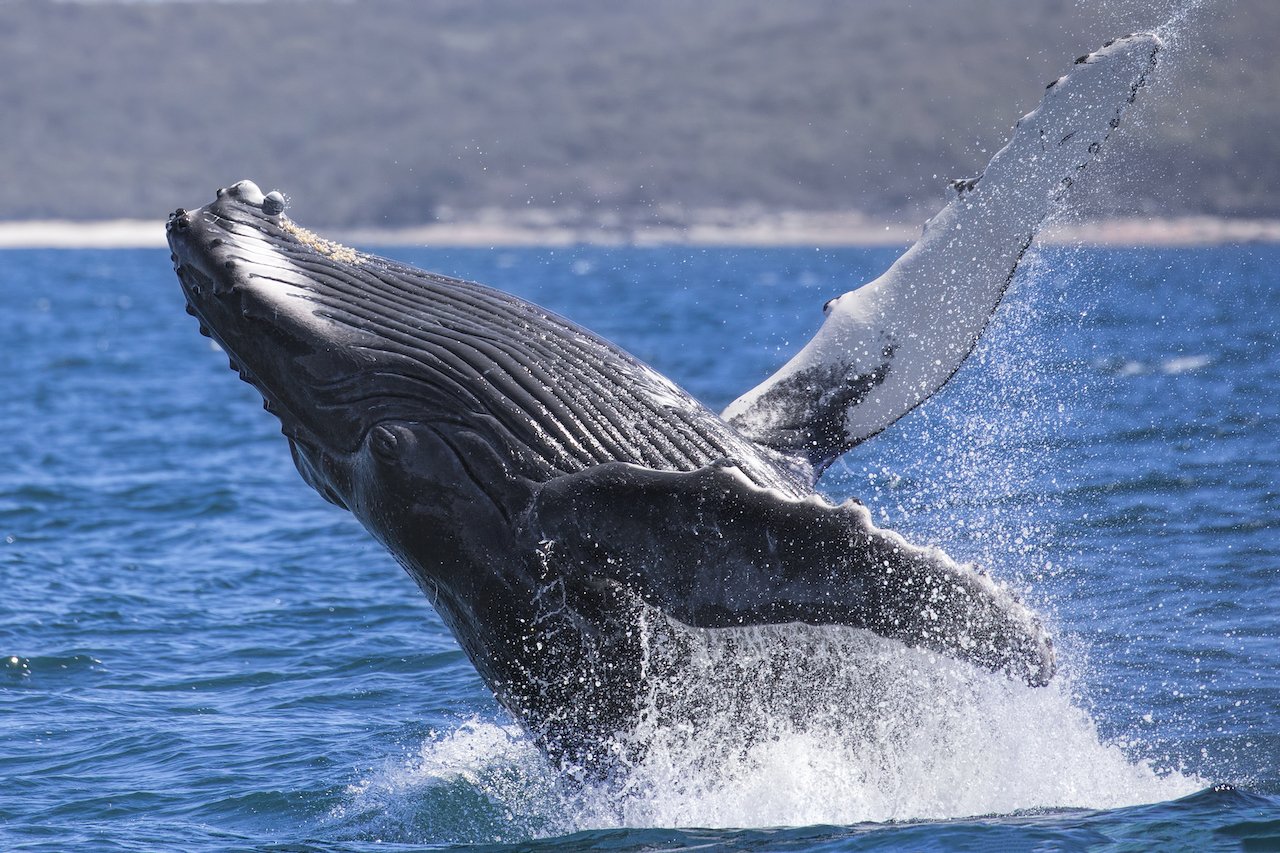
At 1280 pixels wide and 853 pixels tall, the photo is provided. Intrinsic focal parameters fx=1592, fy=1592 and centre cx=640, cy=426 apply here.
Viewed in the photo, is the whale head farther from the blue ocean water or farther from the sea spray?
the blue ocean water

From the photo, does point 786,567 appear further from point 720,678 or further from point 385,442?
point 385,442

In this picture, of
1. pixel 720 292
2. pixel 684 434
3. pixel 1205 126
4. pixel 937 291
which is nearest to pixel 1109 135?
pixel 937 291

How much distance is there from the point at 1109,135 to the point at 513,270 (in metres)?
122

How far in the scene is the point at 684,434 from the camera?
306 inches

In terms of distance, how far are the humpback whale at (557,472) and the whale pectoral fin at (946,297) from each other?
0.02 meters

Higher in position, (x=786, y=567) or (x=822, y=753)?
(x=786, y=567)

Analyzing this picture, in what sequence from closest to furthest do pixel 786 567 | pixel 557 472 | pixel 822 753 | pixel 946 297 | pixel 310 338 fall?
pixel 786 567, pixel 557 472, pixel 310 338, pixel 822 753, pixel 946 297

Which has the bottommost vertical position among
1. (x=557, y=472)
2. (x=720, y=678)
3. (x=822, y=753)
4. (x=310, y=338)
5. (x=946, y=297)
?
(x=822, y=753)

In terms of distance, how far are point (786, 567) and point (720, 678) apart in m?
1.46

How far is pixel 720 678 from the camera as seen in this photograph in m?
7.78

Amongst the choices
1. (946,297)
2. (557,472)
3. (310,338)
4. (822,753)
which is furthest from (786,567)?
(946,297)

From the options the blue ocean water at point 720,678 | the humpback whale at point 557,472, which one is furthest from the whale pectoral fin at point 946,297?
the blue ocean water at point 720,678

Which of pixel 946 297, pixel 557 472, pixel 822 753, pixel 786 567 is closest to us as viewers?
pixel 786 567

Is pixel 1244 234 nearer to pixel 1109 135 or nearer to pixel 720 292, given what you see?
pixel 720 292
